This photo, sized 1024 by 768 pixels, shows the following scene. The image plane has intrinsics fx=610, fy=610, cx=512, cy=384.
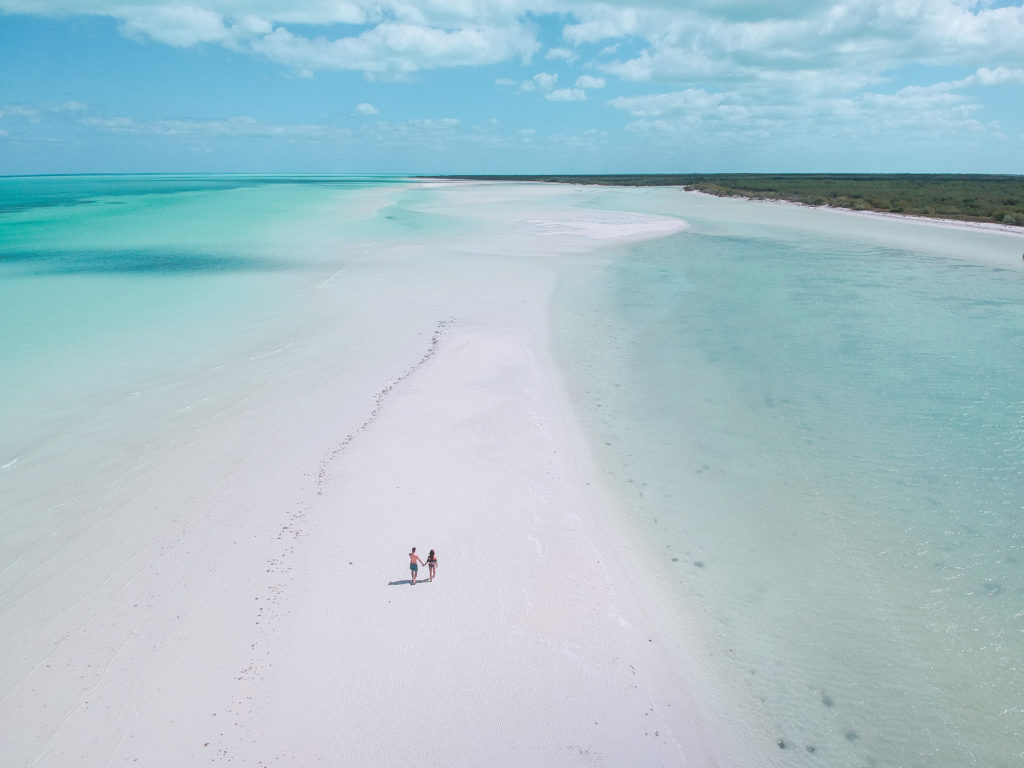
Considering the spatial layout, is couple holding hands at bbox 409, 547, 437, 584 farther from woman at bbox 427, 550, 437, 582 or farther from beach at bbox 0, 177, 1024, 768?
beach at bbox 0, 177, 1024, 768

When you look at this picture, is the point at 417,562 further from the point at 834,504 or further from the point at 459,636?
the point at 834,504

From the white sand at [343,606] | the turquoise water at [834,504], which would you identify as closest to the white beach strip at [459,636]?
the white sand at [343,606]

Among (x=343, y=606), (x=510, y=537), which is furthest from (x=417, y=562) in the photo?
(x=510, y=537)

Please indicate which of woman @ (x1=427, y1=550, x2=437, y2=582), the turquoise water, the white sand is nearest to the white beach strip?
the white sand

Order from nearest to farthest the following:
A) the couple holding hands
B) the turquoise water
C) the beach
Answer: the beach < the turquoise water < the couple holding hands

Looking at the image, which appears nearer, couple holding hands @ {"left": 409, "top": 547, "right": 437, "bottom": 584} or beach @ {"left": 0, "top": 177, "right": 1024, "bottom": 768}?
beach @ {"left": 0, "top": 177, "right": 1024, "bottom": 768}

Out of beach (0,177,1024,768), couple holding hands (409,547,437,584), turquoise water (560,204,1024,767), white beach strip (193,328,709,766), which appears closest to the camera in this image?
white beach strip (193,328,709,766)
